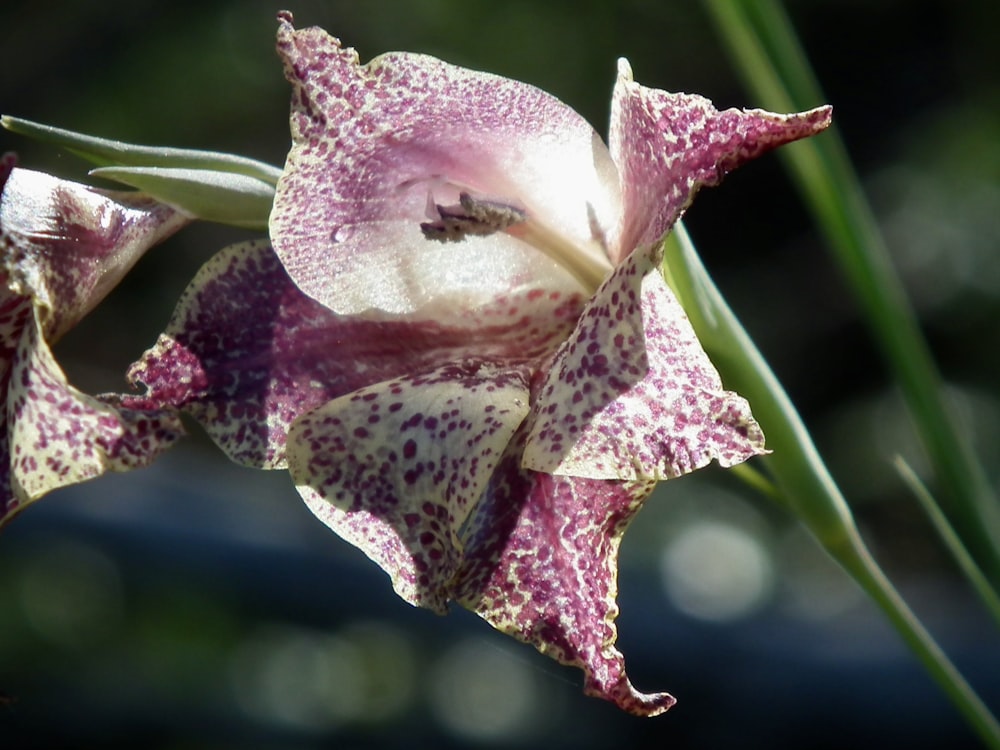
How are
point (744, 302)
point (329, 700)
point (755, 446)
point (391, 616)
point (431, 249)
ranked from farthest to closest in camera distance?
point (744, 302), point (329, 700), point (391, 616), point (431, 249), point (755, 446)

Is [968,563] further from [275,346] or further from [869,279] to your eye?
[275,346]

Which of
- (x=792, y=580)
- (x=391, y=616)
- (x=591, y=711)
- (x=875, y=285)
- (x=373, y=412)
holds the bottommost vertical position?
(x=792, y=580)

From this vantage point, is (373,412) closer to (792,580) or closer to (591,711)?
(591,711)

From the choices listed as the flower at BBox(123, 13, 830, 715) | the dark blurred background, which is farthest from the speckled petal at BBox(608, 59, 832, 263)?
the dark blurred background

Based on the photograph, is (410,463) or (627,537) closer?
(410,463)

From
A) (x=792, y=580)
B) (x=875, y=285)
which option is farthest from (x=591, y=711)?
(x=875, y=285)

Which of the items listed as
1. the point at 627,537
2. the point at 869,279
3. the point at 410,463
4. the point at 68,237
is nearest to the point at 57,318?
the point at 68,237

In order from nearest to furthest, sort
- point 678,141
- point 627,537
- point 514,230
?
point 678,141 → point 514,230 → point 627,537
